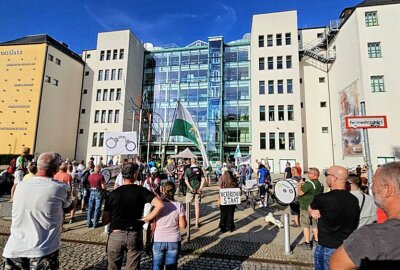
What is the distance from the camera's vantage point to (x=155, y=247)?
10.3 ft

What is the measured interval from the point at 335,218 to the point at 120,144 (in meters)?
Answer: 9.28

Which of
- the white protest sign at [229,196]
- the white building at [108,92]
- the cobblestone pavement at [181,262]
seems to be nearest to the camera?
the cobblestone pavement at [181,262]

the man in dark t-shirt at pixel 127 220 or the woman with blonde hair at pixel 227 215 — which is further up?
the man in dark t-shirt at pixel 127 220

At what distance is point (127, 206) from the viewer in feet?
9.84

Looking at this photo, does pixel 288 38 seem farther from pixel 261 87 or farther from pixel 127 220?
pixel 127 220

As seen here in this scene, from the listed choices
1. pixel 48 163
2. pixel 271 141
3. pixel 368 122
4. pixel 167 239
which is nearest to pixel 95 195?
pixel 167 239

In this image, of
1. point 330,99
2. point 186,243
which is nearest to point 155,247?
point 186,243

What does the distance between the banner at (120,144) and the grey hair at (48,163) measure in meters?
7.93

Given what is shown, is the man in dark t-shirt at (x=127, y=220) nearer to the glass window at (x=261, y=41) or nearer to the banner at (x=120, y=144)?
the banner at (x=120, y=144)

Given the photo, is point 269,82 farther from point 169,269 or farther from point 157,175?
point 169,269

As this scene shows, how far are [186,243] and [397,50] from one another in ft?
106

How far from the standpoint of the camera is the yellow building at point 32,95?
32.7 meters

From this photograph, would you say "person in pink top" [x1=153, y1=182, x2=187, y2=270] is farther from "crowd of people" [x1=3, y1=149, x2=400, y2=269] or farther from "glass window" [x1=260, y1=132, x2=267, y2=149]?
"glass window" [x1=260, y1=132, x2=267, y2=149]

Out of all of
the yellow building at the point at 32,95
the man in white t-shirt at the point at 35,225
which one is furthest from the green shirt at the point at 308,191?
the yellow building at the point at 32,95
